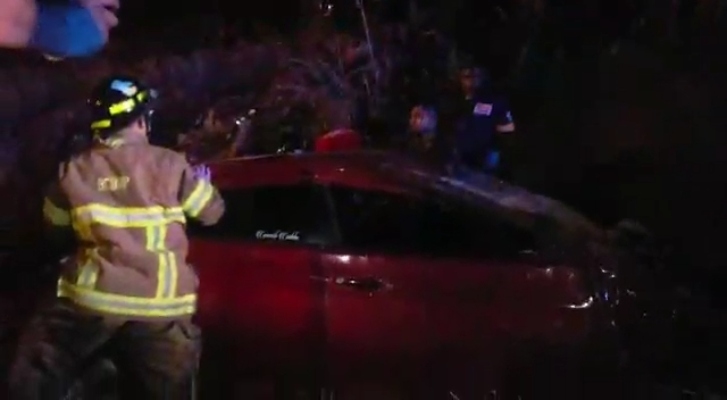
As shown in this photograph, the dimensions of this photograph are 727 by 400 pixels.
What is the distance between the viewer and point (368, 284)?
5.49 m

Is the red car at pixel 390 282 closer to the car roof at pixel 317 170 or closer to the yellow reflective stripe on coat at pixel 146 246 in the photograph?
the car roof at pixel 317 170

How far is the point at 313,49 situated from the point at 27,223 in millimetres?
6186

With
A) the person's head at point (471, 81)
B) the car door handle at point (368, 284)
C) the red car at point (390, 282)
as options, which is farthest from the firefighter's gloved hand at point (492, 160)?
the car door handle at point (368, 284)

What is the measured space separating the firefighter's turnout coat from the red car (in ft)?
2.92

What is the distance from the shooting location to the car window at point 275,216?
5629 millimetres

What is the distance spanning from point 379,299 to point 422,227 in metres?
0.38

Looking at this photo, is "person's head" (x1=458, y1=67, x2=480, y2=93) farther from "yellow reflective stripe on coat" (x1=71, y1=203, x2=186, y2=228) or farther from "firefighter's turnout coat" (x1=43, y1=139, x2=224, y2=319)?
"yellow reflective stripe on coat" (x1=71, y1=203, x2=186, y2=228)

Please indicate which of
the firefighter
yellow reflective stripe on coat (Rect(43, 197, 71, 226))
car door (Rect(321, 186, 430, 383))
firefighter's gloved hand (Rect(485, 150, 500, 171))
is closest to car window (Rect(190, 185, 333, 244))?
car door (Rect(321, 186, 430, 383))

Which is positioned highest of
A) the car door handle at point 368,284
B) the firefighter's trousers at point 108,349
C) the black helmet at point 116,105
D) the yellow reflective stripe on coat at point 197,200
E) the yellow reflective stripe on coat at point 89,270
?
the black helmet at point 116,105

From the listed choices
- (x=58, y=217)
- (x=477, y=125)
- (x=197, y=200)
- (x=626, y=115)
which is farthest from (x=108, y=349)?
(x=626, y=115)

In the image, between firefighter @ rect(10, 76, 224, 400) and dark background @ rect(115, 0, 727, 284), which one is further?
dark background @ rect(115, 0, 727, 284)

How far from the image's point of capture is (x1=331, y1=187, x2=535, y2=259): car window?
18.1 feet

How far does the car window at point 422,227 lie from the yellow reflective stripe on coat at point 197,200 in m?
1.03

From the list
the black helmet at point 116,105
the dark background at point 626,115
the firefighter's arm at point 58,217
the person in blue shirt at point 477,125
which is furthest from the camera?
the dark background at point 626,115
